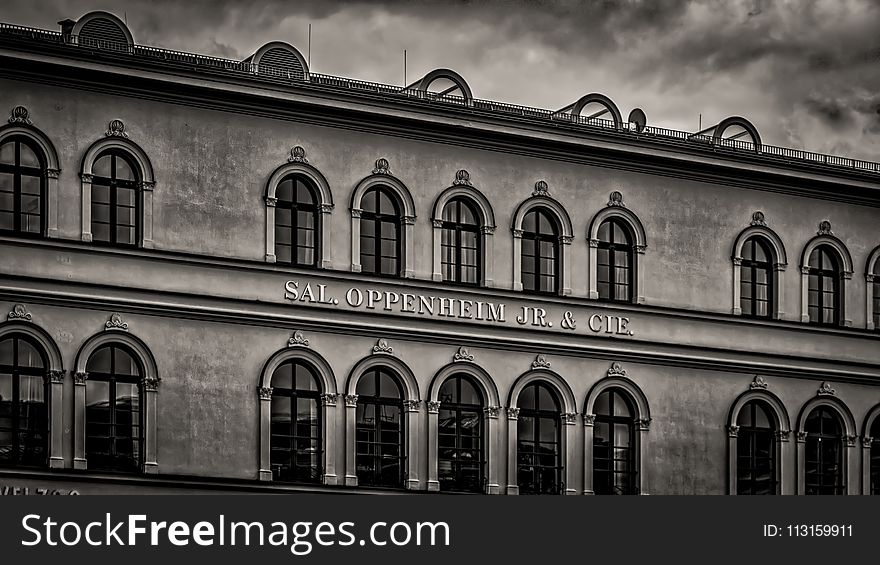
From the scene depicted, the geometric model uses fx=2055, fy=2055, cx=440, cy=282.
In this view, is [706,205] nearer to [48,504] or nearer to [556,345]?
[556,345]

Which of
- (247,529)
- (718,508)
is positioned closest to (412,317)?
(718,508)

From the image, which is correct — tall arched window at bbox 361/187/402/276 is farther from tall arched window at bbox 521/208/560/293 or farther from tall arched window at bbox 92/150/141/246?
tall arched window at bbox 92/150/141/246

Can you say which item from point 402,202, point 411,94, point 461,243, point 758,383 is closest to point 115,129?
point 402,202

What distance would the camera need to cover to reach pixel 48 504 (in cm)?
3192

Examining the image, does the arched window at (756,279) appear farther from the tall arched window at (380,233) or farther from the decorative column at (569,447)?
the tall arched window at (380,233)

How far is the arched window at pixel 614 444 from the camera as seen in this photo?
43656 mm

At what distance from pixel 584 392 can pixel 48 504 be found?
14.8 meters

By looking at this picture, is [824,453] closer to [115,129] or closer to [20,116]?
[115,129]

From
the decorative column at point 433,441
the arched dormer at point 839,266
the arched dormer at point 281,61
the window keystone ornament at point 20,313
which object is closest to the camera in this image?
the window keystone ornament at point 20,313

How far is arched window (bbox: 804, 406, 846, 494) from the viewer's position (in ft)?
150

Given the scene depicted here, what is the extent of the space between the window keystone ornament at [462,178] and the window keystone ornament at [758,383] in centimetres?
791

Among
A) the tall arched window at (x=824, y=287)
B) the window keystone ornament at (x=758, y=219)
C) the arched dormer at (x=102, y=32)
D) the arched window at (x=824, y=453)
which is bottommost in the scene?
the arched window at (x=824, y=453)

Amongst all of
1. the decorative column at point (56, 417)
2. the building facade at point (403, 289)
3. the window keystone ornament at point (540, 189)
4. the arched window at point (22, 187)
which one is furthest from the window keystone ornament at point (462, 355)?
the arched window at point (22, 187)

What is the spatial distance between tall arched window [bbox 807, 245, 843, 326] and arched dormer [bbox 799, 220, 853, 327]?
51 mm
